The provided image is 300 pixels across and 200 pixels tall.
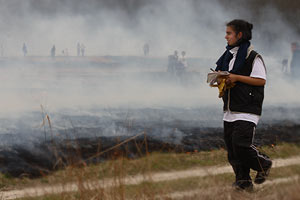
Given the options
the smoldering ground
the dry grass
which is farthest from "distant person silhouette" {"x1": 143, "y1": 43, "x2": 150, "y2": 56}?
the dry grass

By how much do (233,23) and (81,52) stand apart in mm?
6653

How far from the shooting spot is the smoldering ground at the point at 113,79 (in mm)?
8391

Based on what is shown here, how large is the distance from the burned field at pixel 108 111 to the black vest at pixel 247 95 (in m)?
3.32

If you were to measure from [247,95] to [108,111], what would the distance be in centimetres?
587

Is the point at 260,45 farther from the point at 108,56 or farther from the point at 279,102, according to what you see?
the point at 108,56

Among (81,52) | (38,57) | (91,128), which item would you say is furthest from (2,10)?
(91,128)

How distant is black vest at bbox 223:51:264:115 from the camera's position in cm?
376

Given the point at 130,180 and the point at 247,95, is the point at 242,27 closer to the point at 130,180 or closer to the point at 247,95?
the point at 247,95

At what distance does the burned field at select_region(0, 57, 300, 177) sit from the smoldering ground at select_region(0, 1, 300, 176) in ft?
0.07

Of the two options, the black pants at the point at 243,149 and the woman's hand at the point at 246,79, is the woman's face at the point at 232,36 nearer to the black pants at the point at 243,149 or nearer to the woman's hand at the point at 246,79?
the woman's hand at the point at 246,79

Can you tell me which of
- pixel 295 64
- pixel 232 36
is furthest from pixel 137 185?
pixel 295 64

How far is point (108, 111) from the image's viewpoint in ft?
30.8

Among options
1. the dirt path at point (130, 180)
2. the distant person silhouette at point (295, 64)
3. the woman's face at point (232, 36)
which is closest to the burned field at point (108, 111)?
the distant person silhouette at point (295, 64)

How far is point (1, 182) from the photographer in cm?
574
